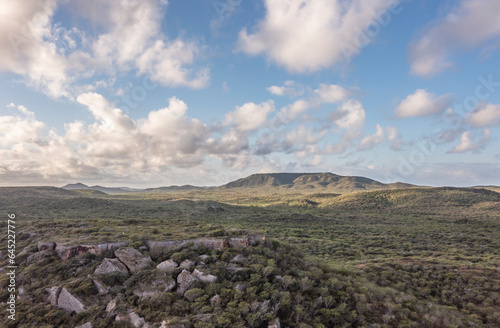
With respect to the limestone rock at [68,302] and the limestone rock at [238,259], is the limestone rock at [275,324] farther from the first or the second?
the limestone rock at [68,302]

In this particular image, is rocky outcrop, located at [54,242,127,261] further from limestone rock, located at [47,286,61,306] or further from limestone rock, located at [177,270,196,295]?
limestone rock, located at [177,270,196,295]

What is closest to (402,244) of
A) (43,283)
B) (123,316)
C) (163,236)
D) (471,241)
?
(471,241)

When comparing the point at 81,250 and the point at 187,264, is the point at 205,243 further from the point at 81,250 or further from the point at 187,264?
the point at 81,250

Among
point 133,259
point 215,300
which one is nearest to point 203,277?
point 215,300

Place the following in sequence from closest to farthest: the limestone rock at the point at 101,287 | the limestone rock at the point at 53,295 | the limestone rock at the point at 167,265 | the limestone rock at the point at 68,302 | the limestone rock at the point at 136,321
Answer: the limestone rock at the point at 136,321 < the limestone rock at the point at 68,302 < the limestone rock at the point at 53,295 < the limestone rock at the point at 101,287 < the limestone rock at the point at 167,265

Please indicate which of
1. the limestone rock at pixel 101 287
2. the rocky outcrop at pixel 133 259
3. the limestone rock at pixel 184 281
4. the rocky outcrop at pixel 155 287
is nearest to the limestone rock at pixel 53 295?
the limestone rock at pixel 101 287

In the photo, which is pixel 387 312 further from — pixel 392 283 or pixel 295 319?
pixel 392 283
